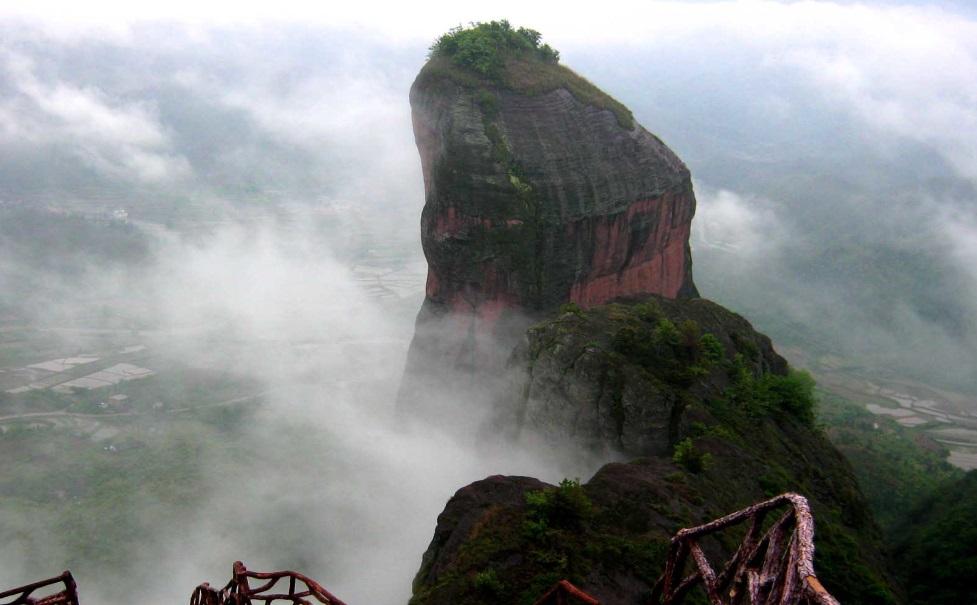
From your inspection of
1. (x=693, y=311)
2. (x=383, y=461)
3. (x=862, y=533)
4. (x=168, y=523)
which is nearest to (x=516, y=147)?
(x=693, y=311)

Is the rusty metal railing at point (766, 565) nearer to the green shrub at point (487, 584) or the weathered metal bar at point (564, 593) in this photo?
the weathered metal bar at point (564, 593)

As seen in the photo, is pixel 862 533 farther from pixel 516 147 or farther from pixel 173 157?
pixel 173 157

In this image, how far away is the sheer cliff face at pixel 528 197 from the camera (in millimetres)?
34594

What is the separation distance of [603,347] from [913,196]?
147 metres

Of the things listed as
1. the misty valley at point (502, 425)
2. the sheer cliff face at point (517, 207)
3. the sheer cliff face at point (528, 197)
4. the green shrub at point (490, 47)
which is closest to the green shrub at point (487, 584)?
the misty valley at point (502, 425)

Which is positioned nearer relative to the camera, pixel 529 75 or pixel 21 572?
pixel 21 572

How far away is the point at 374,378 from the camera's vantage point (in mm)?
60688

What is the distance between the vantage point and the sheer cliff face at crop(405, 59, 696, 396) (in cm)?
3466

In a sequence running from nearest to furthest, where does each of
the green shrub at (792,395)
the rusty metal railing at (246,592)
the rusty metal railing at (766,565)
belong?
the rusty metal railing at (766,565) → the rusty metal railing at (246,592) → the green shrub at (792,395)

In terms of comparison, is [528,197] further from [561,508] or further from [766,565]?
[766,565]

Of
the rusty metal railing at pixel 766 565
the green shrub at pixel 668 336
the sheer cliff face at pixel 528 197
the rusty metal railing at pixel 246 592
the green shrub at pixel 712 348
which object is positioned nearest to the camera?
the rusty metal railing at pixel 766 565

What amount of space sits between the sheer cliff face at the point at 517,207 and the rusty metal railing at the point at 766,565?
28.7 metres

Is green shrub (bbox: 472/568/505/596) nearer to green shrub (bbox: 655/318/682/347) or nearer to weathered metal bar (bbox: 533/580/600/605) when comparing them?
weathered metal bar (bbox: 533/580/600/605)

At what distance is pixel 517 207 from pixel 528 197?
0.75 m
